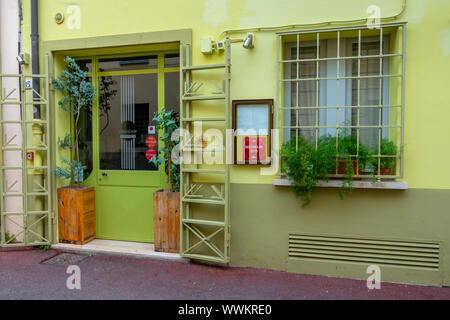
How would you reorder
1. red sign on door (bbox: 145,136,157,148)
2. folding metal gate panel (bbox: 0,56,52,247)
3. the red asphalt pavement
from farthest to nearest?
red sign on door (bbox: 145,136,157,148) → folding metal gate panel (bbox: 0,56,52,247) → the red asphalt pavement

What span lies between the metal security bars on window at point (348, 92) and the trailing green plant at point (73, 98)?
292 cm

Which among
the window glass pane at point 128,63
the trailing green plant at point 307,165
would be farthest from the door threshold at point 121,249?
the window glass pane at point 128,63

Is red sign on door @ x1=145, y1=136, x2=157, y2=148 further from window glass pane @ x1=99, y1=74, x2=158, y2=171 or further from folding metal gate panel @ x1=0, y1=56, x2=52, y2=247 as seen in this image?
folding metal gate panel @ x1=0, y1=56, x2=52, y2=247

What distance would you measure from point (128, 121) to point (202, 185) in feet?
5.57

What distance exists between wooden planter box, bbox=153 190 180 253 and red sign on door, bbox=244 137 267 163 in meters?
1.15

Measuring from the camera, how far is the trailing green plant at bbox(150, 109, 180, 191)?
3938 millimetres

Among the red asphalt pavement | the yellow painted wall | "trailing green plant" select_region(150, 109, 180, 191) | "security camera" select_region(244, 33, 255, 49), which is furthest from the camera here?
"trailing green plant" select_region(150, 109, 180, 191)

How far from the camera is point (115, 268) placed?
377 centimetres

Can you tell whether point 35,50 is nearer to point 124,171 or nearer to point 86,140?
point 86,140

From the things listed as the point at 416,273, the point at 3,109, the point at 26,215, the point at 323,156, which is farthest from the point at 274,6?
the point at 26,215

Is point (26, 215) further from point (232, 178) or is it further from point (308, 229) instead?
point (308, 229)

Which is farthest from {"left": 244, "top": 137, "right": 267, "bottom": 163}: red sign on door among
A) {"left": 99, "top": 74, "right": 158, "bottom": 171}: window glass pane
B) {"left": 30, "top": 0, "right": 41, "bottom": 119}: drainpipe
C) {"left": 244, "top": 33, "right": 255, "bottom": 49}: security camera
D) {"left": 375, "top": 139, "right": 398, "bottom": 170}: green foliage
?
{"left": 30, "top": 0, "right": 41, "bottom": 119}: drainpipe

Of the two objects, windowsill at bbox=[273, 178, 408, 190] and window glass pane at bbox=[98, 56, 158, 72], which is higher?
window glass pane at bbox=[98, 56, 158, 72]
